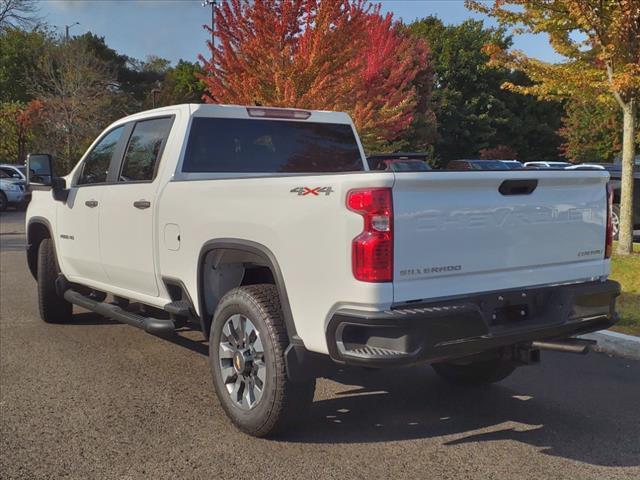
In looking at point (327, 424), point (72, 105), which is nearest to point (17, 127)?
point (72, 105)

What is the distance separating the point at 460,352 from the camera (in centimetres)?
345

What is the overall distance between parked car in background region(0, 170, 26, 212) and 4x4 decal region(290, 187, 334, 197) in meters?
23.4

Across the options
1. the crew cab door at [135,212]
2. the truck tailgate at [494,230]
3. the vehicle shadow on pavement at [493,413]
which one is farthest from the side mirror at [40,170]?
the truck tailgate at [494,230]

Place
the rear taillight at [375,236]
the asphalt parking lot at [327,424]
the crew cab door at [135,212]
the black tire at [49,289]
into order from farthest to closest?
the black tire at [49,289], the crew cab door at [135,212], the asphalt parking lot at [327,424], the rear taillight at [375,236]

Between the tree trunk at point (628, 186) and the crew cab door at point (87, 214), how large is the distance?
24.9ft

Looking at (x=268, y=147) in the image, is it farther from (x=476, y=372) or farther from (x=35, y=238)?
(x=35, y=238)

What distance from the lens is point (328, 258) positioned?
3.38m

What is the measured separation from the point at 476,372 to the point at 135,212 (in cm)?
279

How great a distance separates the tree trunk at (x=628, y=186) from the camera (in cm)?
1001

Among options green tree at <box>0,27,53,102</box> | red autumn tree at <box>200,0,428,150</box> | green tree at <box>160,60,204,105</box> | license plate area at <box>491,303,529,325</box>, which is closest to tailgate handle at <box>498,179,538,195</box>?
license plate area at <box>491,303,529,325</box>

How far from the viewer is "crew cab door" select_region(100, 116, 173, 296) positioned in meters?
4.95

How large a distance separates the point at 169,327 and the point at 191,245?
29.4 inches

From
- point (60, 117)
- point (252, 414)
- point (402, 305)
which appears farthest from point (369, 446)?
point (60, 117)

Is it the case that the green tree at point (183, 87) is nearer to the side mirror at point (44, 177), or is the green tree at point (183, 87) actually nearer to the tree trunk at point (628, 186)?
the tree trunk at point (628, 186)
